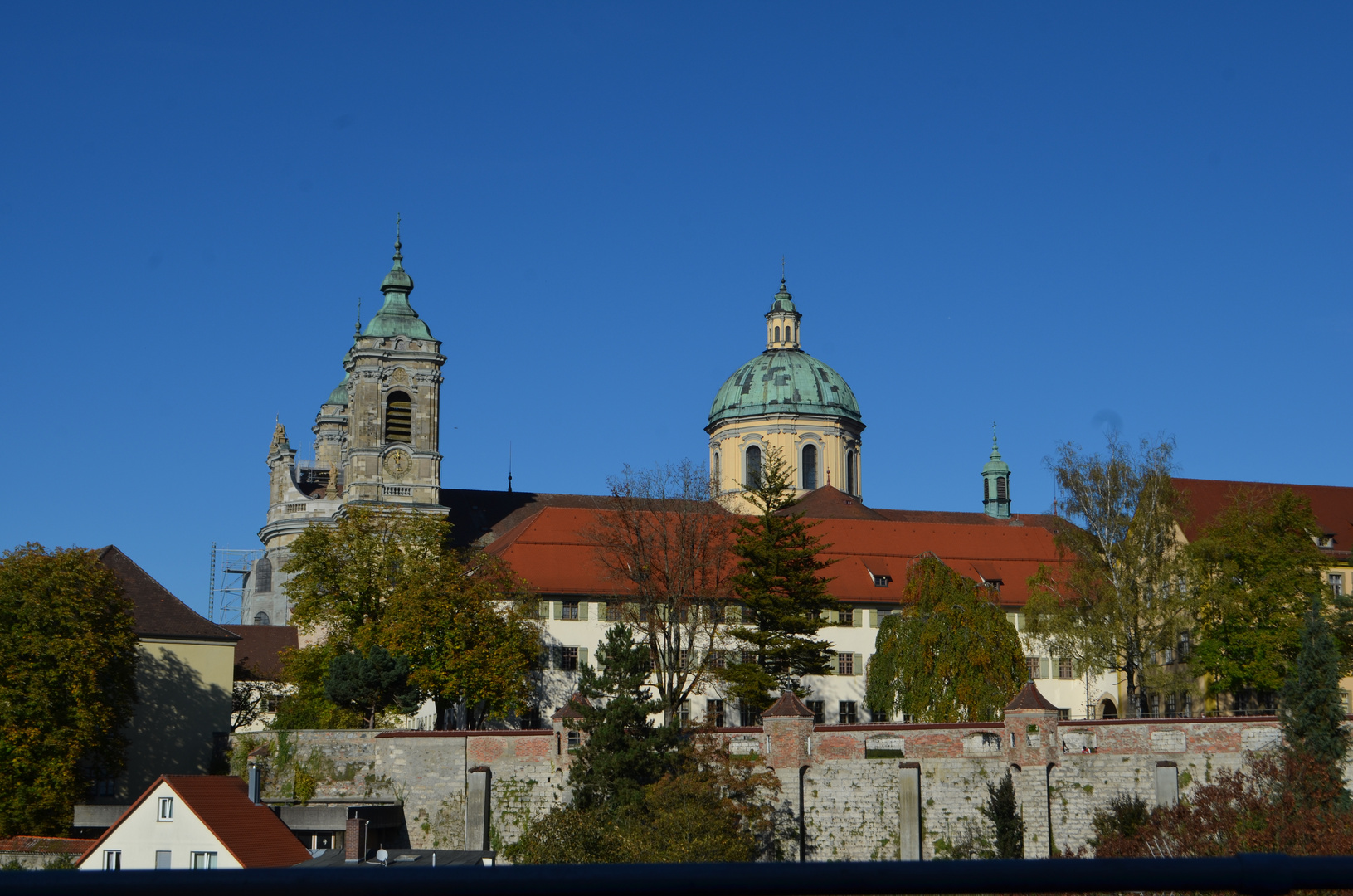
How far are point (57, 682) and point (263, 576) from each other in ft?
139

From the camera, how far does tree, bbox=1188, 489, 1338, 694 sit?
154 ft

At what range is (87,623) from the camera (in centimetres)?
4719

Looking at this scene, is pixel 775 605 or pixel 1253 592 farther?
pixel 775 605

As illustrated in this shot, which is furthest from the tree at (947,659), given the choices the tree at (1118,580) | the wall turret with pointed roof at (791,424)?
the wall turret with pointed roof at (791,424)

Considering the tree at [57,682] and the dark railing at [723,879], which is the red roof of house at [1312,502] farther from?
the dark railing at [723,879]

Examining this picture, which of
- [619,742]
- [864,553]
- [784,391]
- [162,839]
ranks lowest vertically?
[162,839]

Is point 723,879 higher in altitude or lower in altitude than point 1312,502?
lower

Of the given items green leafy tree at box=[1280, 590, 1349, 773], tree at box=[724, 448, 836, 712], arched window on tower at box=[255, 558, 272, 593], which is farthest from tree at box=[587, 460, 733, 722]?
arched window on tower at box=[255, 558, 272, 593]

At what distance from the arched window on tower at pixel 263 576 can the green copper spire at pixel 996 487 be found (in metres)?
42.7

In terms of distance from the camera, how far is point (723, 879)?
8.56 feet

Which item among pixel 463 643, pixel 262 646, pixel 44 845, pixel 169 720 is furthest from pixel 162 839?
pixel 262 646

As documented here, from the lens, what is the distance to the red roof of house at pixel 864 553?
2331 inches

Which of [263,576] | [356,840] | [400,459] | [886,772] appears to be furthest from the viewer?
[263,576]

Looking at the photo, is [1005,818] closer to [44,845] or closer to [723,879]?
[44,845]
